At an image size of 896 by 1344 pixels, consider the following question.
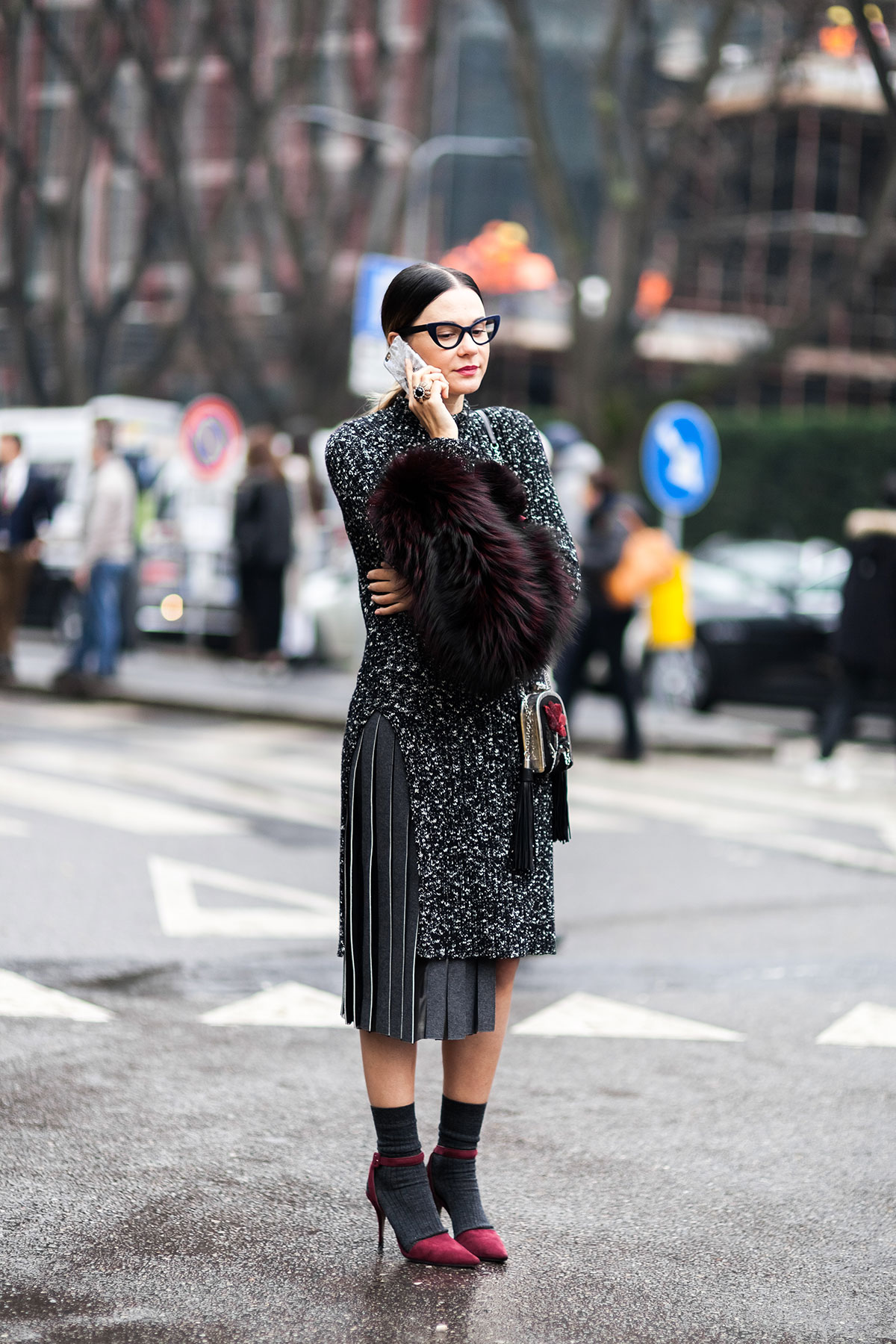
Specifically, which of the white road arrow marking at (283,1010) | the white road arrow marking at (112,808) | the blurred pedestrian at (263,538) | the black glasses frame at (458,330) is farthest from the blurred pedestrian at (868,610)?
the black glasses frame at (458,330)

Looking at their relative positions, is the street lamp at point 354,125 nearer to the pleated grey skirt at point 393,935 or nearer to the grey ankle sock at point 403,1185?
the pleated grey skirt at point 393,935

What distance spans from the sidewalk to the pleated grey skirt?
9514 mm

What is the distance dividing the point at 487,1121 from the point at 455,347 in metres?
1.92

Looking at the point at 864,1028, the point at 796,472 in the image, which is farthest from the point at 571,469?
the point at 796,472

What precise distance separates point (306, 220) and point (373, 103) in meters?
3.06

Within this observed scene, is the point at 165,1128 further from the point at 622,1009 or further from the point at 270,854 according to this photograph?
the point at 270,854

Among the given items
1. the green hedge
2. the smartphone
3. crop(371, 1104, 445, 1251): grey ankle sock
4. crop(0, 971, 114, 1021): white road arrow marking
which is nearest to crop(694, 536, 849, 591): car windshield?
the green hedge

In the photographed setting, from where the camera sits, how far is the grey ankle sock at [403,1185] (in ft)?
11.7

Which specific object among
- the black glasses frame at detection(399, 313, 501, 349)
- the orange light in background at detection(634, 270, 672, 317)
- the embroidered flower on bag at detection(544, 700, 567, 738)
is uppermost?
the orange light in background at detection(634, 270, 672, 317)

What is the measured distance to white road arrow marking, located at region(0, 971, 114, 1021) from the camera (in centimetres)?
530

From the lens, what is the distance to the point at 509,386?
4309 centimetres

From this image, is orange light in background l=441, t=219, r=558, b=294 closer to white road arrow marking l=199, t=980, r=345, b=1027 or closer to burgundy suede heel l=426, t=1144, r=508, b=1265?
white road arrow marking l=199, t=980, r=345, b=1027

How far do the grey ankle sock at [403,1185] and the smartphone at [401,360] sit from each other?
1343mm

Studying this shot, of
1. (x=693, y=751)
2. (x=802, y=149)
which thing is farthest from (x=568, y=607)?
(x=802, y=149)
